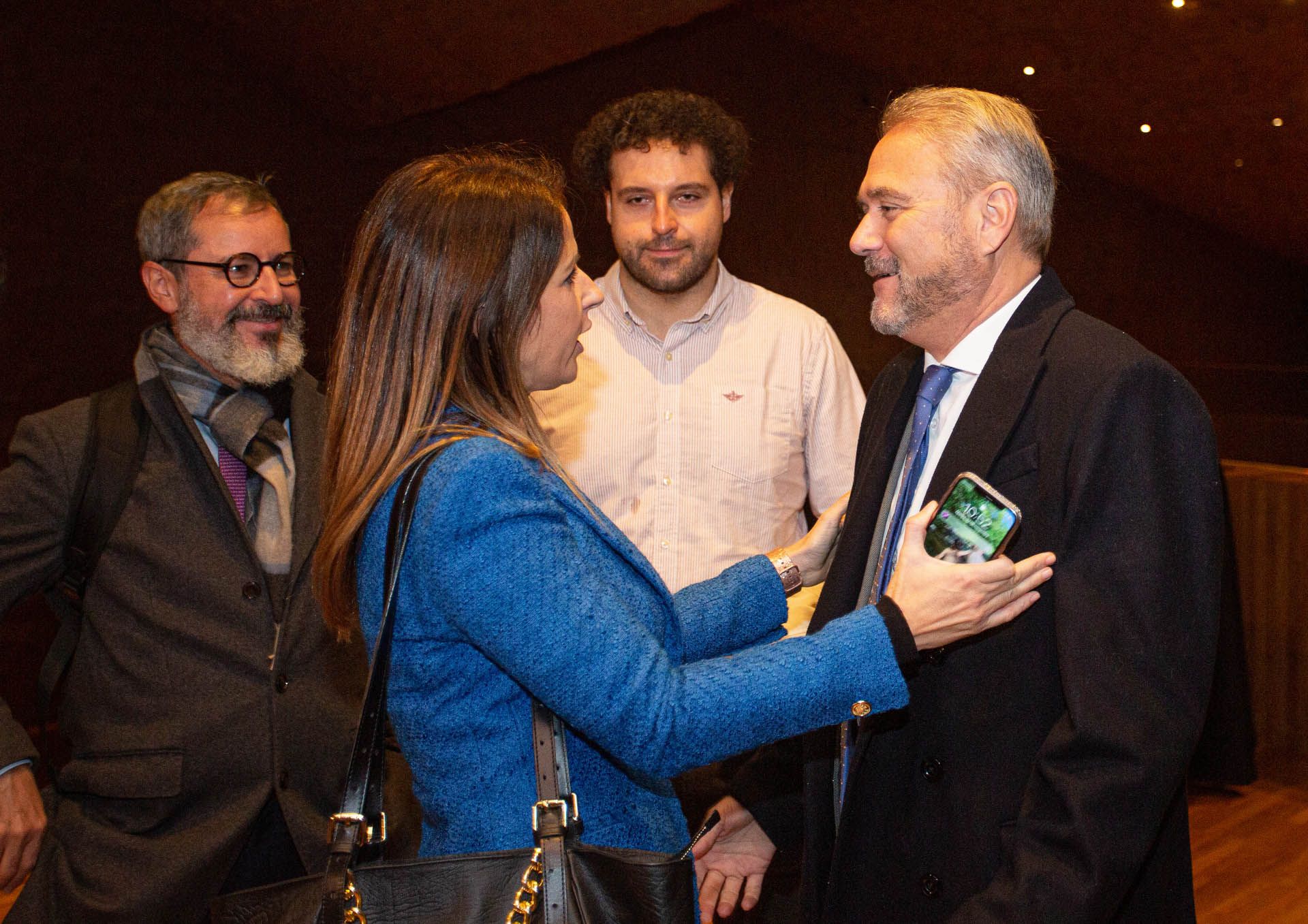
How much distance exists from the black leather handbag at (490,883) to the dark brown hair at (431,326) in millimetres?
99

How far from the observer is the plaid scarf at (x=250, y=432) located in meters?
2.21

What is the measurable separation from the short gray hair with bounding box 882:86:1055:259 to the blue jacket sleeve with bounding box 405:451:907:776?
0.74 metres

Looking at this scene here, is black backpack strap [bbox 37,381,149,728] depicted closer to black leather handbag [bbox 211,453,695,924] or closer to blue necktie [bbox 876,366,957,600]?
black leather handbag [bbox 211,453,695,924]

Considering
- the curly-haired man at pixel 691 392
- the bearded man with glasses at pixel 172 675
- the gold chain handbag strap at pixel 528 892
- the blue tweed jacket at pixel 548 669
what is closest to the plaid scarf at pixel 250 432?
the bearded man with glasses at pixel 172 675

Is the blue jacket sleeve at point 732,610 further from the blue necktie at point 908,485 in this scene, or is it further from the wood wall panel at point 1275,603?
the wood wall panel at point 1275,603

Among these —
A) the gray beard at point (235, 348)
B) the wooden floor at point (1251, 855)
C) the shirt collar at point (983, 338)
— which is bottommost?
the wooden floor at point (1251, 855)

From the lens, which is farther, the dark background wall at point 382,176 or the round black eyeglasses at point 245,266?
the dark background wall at point 382,176

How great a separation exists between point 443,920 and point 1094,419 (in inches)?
38.7

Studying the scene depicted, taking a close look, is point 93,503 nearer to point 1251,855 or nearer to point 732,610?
point 732,610

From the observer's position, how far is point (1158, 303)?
3.12 meters

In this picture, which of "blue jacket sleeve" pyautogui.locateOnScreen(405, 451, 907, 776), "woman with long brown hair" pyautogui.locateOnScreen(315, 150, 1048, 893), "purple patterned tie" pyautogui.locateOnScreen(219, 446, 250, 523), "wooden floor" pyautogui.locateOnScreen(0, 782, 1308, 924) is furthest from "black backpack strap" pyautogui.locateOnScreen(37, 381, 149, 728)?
"wooden floor" pyautogui.locateOnScreen(0, 782, 1308, 924)

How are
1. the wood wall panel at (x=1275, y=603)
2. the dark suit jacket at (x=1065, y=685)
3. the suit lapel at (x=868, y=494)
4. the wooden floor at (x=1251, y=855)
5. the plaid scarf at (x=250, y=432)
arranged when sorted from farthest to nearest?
1. the wood wall panel at (x=1275, y=603)
2. the wooden floor at (x=1251, y=855)
3. the plaid scarf at (x=250, y=432)
4. the suit lapel at (x=868, y=494)
5. the dark suit jacket at (x=1065, y=685)

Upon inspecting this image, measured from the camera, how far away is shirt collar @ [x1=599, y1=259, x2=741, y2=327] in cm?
291

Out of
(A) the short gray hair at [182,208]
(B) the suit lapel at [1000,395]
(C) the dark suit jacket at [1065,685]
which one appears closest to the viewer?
(C) the dark suit jacket at [1065,685]
